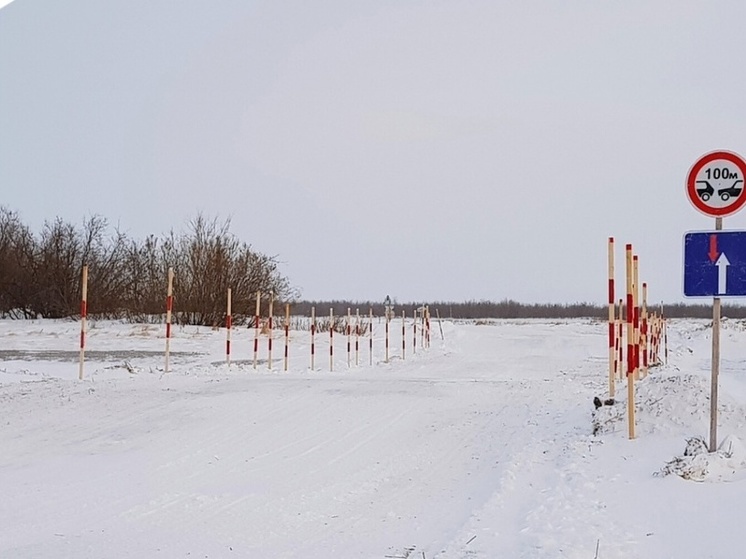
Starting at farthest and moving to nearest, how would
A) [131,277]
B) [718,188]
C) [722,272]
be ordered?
[131,277], [718,188], [722,272]

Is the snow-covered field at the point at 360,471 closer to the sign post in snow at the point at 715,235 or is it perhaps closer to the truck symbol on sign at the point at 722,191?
the sign post in snow at the point at 715,235

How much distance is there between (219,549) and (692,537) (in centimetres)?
270

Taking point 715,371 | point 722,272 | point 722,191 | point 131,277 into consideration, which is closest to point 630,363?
point 715,371

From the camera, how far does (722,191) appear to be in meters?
6.71

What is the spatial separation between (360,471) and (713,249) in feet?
11.5

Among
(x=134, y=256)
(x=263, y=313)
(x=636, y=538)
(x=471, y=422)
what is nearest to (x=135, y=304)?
(x=134, y=256)

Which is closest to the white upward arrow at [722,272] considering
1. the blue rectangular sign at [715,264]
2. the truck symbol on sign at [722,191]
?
the blue rectangular sign at [715,264]

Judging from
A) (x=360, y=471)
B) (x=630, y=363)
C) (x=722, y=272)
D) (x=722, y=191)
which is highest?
(x=722, y=191)

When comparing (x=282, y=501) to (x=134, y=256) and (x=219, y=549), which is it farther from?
(x=134, y=256)

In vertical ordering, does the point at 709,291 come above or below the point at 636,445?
above

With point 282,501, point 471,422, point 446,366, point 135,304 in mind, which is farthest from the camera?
point 135,304

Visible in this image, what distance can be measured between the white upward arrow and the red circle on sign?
0.37 metres

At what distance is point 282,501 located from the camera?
6.20m

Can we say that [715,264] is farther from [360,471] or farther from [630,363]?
[360,471]
